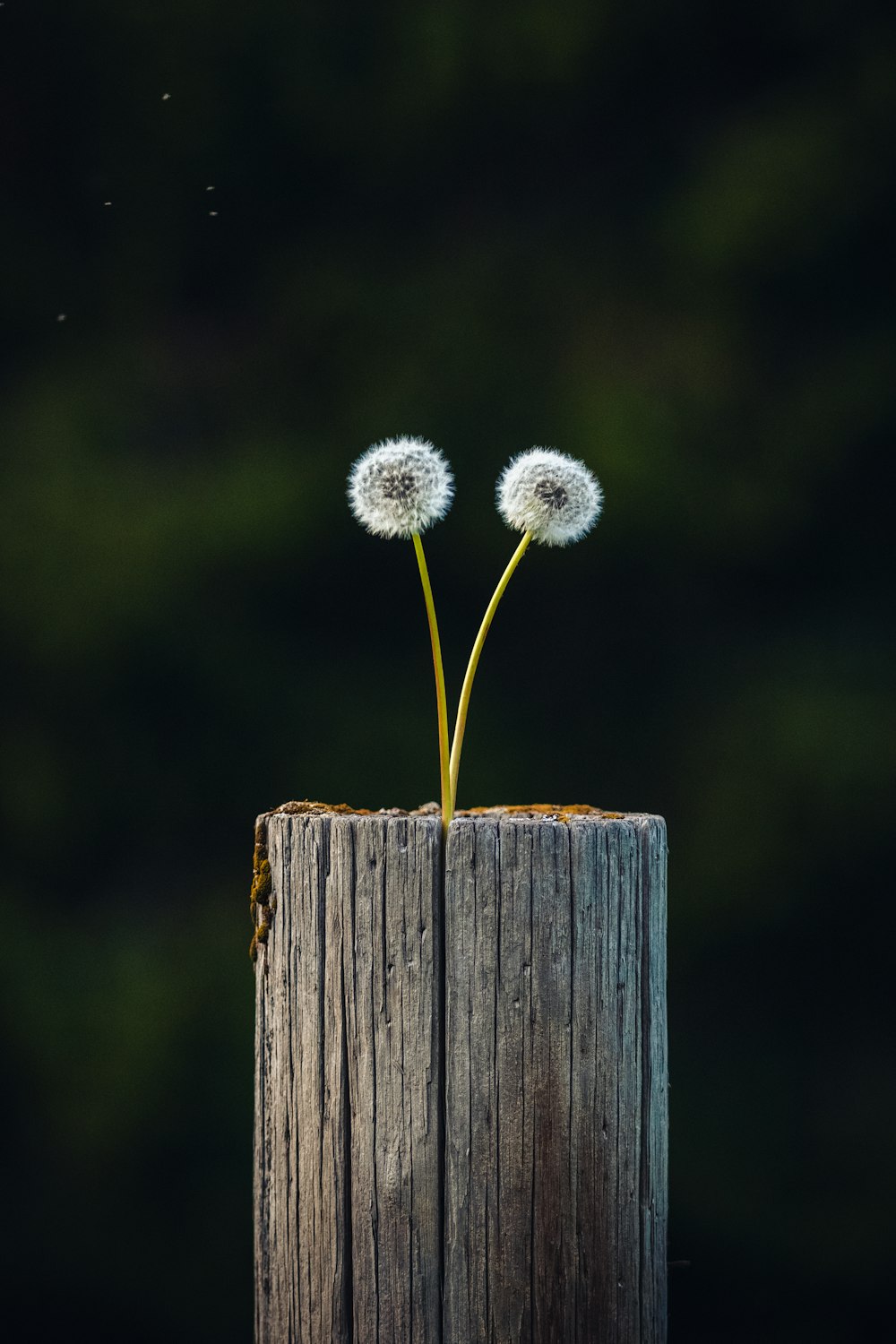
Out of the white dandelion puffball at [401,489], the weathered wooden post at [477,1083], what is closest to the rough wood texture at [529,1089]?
the weathered wooden post at [477,1083]

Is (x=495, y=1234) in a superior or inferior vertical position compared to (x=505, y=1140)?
inferior

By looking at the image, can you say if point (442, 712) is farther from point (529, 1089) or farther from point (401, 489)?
point (529, 1089)

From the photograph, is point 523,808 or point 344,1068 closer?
point 344,1068

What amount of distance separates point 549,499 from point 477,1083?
0.83 meters

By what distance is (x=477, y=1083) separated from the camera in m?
1.65

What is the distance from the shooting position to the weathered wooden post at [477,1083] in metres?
1.65

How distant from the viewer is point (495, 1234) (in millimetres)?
1647

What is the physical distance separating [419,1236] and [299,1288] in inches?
8.9

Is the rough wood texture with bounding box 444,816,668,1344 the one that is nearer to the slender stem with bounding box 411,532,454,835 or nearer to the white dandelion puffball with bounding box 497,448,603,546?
the slender stem with bounding box 411,532,454,835

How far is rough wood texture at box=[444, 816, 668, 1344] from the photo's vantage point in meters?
1.65

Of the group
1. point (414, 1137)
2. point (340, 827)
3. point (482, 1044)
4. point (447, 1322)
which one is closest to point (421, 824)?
point (340, 827)

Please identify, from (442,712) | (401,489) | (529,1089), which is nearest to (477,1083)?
(529,1089)

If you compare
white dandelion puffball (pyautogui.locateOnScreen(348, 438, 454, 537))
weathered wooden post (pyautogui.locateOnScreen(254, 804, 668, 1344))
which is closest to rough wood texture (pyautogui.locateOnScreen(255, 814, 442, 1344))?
weathered wooden post (pyautogui.locateOnScreen(254, 804, 668, 1344))

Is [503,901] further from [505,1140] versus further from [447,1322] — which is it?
[447,1322]
